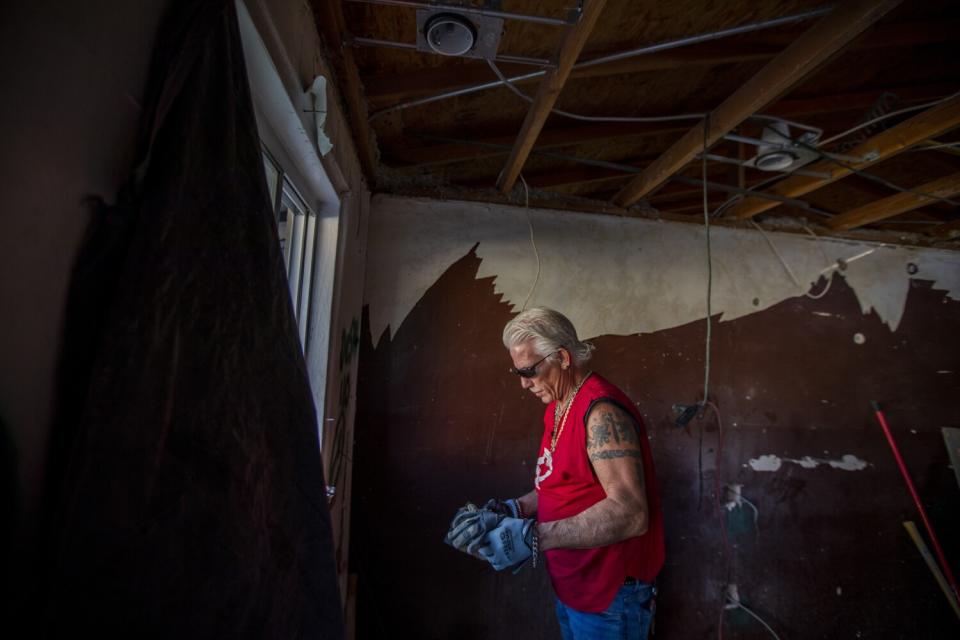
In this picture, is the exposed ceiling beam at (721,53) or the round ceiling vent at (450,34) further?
the exposed ceiling beam at (721,53)

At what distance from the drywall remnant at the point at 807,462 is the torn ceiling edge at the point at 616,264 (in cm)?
81

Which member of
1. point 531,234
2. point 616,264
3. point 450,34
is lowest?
point 616,264

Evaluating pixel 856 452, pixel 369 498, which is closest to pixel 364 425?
pixel 369 498

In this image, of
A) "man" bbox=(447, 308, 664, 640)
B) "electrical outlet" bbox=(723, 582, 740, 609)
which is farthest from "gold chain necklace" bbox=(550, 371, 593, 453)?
Answer: "electrical outlet" bbox=(723, 582, 740, 609)

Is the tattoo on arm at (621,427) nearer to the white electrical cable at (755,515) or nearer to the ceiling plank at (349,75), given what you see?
the ceiling plank at (349,75)

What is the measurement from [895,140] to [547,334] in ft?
5.36

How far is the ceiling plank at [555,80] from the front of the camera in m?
1.18

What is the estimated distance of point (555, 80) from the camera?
144 centimetres

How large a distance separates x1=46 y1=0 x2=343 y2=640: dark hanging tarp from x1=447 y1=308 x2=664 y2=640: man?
3.01 feet

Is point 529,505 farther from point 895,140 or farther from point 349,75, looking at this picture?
point 895,140

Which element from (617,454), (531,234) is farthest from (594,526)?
(531,234)

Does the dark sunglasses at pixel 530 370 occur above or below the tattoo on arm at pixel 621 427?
above

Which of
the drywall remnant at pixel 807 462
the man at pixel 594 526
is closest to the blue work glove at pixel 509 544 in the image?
the man at pixel 594 526

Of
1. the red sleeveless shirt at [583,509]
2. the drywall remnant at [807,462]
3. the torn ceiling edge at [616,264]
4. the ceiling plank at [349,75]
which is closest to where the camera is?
the ceiling plank at [349,75]
